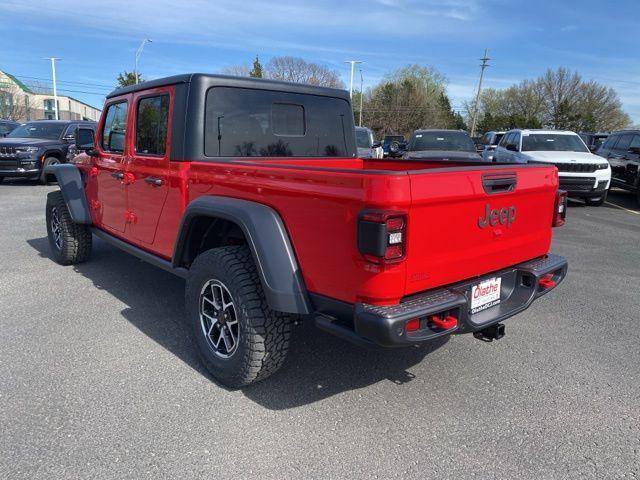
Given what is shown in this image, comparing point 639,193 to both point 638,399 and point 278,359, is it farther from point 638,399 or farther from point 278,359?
point 278,359

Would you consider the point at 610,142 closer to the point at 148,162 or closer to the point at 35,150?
the point at 148,162

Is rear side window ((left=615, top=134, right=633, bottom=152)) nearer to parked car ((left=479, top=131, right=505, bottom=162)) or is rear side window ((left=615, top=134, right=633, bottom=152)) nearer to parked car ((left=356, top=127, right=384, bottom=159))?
parked car ((left=479, top=131, right=505, bottom=162))

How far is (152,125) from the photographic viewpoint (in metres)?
4.10

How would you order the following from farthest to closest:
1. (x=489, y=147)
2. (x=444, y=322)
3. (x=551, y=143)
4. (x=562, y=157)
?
(x=489, y=147) → (x=551, y=143) → (x=562, y=157) → (x=444, y=322)

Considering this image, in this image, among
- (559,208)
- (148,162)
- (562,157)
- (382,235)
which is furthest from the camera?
(562,157)

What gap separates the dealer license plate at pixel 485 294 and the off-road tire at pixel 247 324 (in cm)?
110

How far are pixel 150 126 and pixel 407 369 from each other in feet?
9.12

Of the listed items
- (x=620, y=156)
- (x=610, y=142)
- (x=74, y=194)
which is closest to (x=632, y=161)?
(x=620, y=156)

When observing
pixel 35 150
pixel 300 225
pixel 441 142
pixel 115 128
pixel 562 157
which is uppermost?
pixel 441 142

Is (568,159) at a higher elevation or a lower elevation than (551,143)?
lower

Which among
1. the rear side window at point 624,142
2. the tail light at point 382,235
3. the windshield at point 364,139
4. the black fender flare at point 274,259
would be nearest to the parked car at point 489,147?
the rear side window at point 624,142

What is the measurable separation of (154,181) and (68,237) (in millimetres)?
2396

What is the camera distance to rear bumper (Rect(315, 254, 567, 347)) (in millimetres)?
2418

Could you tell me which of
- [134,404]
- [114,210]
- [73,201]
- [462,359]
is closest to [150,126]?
[114,210]
